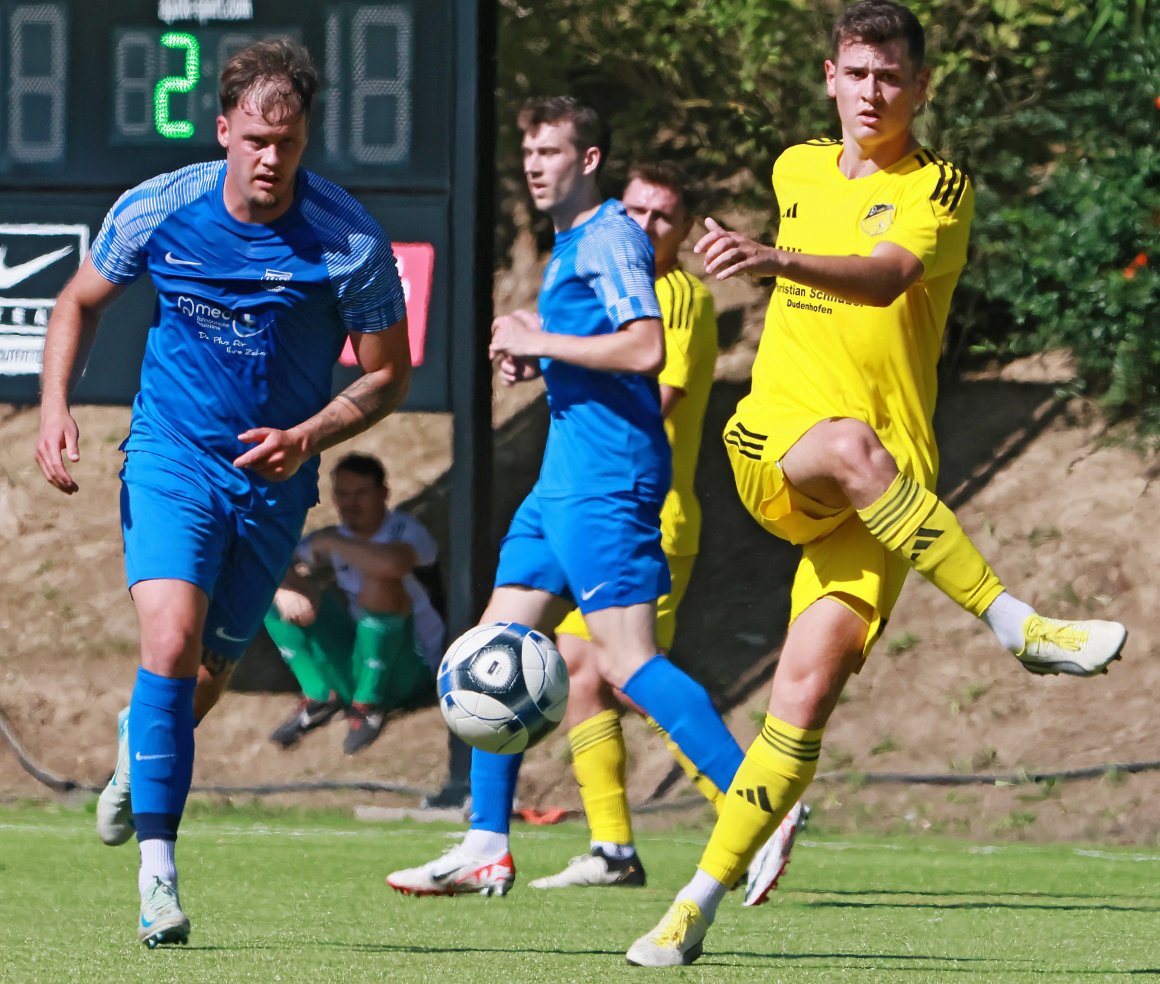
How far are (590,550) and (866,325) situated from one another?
4.79 ft

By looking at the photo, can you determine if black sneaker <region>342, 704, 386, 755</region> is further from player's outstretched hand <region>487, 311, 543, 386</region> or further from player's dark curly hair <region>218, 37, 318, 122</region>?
player's dark curly hair <region>218, 37, 318, 122</region>

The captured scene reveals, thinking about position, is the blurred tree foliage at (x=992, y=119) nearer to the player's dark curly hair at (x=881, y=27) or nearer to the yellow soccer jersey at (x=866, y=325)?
the yellow soccer jersey at (x=866, y=325)

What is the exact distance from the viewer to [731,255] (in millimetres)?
4344

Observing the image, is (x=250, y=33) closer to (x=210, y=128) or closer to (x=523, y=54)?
(x=210, y=128)

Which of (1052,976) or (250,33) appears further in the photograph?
(250,33)

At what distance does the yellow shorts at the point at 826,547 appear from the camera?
488cm

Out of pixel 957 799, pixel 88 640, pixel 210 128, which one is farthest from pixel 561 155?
pixel 88 640

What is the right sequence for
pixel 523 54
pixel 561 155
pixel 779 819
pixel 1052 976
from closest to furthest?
1. pixel 1052 976
2. pixel 779 819
3. pixel 561 155
4. pixel 523 54

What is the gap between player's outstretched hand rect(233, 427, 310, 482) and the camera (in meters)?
5.12

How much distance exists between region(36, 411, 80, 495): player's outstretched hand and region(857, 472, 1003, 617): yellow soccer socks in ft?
6.21

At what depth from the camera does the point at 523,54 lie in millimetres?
13250

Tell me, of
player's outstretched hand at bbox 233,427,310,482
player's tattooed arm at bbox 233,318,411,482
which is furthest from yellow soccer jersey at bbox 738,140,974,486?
player's outstretched hand at bbox 233,427,310,482

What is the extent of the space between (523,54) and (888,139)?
28.0 ft

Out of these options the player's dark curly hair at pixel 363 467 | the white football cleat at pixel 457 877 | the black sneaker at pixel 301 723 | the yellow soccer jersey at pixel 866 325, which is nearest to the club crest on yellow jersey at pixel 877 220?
the yellow soccer jersey at pixel 866 325
